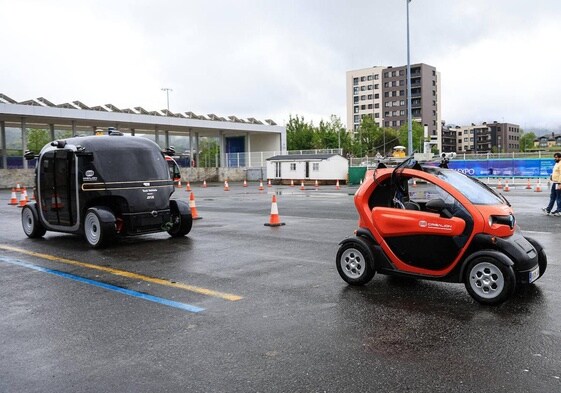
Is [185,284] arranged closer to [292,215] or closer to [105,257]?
[105,257]

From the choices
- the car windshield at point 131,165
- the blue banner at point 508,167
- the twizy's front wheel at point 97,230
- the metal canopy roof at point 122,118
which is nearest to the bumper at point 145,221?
the twizy's front wheel at point 97,230

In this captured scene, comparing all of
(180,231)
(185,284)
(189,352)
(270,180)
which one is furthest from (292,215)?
(270,180)

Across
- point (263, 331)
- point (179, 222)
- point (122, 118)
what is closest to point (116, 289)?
point (263, 331)

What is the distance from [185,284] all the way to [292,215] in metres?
9.09

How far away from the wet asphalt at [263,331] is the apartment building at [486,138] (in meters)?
172

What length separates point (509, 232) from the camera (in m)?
5.50

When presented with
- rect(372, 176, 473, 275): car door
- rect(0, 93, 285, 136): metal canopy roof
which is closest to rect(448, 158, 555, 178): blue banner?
rect(0, 93, 285, 136): metal canopy roof

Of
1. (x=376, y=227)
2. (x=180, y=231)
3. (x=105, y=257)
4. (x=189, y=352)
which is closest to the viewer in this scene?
(x=189, y=352)

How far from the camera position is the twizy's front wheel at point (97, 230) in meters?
9.36

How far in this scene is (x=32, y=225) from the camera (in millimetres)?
11195

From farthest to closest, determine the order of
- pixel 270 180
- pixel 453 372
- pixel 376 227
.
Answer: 1. pixel 270 180
2. pixel 376 227
3. pixel 453 372

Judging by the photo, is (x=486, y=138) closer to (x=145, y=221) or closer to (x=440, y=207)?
(x=145, y=221)

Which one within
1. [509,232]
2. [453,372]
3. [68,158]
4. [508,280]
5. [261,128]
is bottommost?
[453,372]

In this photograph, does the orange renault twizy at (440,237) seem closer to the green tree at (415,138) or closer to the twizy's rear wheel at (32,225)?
the twizy's rear wheel at (32,225)
